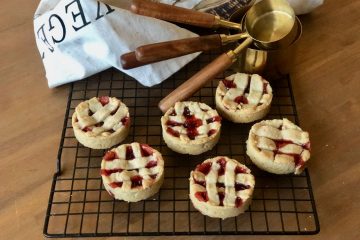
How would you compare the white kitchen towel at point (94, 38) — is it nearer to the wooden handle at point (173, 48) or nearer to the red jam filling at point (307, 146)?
the wooden handle at point (173, 48)

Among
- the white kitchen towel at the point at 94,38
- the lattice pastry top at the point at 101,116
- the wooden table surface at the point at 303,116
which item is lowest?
the wooden table surface at the point at 303,116

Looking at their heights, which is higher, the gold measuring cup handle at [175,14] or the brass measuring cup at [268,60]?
the gold measuring cup handle at [175,14]

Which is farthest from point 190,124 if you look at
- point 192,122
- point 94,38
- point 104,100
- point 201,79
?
point 94,38

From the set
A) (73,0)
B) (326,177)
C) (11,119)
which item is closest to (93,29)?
(73,0)

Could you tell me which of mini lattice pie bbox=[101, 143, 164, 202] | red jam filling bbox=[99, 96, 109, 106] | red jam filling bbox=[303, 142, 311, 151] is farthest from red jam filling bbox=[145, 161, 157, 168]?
red jam filling bbox=[303, 142, 311, 151]

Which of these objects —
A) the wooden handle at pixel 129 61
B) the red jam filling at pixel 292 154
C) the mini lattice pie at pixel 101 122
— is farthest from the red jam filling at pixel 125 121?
the red jam filling at pixel 292 154

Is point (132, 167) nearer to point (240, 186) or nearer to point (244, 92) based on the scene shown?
point (240, 186)

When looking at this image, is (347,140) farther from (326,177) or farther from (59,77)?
(59,77)

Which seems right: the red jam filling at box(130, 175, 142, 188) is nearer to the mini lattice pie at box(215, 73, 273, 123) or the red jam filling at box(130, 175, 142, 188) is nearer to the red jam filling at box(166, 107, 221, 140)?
the red jam filling at box(166, 107, 221, 140)
